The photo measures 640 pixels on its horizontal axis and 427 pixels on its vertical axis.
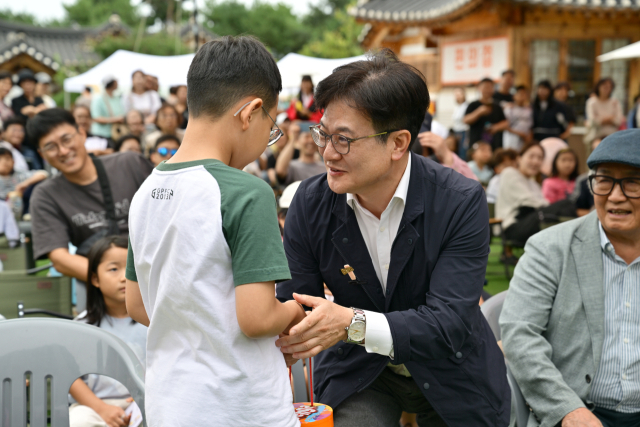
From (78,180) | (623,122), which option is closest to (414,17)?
(623,122)

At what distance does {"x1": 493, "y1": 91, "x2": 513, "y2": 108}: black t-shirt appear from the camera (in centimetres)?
1109

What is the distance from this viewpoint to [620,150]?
2389 mm

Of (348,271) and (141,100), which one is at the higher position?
(141,100)

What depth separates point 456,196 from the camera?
210 centimetres

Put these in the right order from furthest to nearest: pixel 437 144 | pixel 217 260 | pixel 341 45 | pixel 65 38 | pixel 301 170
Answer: pixel 65 38, pixel 341 45, pixel 301 170, pixel 437 144, pixel 217 260

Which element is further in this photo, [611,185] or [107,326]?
[107,326]

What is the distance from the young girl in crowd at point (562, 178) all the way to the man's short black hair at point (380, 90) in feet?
20.1

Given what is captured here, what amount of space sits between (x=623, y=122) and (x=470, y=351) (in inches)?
458

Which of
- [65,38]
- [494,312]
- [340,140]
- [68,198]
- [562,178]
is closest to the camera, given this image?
[340,140]

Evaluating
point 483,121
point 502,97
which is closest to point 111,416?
point 483,121

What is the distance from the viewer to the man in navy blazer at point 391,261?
6.46ft

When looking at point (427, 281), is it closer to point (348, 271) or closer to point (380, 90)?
Answer: point (348, 271)

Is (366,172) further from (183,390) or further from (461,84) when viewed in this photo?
Answer: (461,84)

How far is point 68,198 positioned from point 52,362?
198 centimetres
